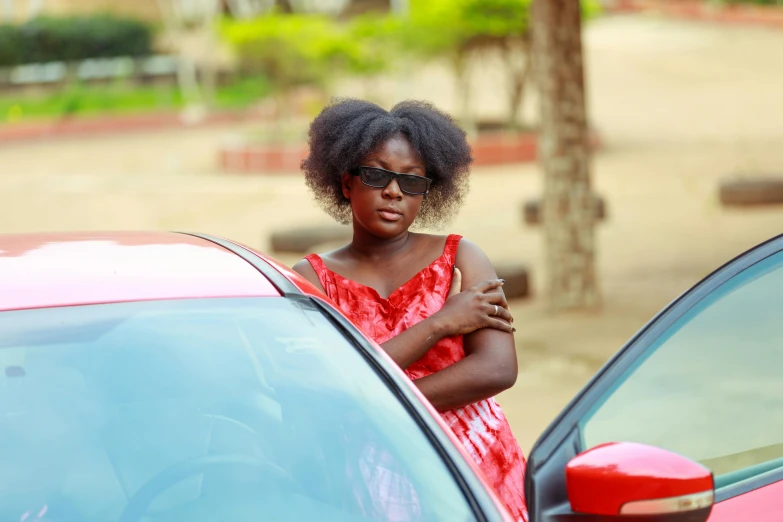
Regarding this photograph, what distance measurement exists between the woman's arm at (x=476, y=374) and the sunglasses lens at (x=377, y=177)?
1.33 ft

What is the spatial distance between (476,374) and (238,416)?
0.66m

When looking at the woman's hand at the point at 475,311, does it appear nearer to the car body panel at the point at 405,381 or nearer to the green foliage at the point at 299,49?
the car body panel at the point at 405,381

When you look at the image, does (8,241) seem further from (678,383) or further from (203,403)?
(678,383)

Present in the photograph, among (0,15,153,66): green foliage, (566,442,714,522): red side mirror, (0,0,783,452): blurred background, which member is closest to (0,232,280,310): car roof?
(566,442,714,522): red side mirror

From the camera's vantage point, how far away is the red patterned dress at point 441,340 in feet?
9.23

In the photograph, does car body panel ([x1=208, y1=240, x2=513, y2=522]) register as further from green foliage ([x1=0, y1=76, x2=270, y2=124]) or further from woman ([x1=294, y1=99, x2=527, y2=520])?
green foliage ([x1=0, y1=76, x2=270, y2=124])

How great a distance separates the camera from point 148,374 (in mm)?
2348

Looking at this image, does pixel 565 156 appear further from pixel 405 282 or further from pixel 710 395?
pixel 405 282

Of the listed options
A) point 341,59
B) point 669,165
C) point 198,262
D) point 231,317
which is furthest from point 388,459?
point 341,59

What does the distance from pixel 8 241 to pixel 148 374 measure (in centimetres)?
71

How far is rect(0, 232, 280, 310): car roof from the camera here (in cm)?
239

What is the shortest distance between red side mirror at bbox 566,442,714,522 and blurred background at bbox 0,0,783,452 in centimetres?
379

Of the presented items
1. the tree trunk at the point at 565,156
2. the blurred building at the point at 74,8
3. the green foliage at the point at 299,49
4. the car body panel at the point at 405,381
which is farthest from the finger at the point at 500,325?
the blurred building at the point at 74,8

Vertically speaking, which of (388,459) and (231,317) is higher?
(231,317)
